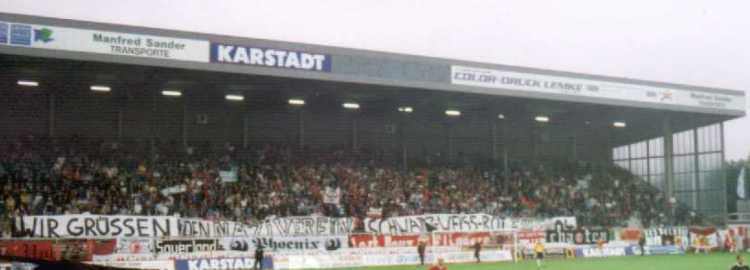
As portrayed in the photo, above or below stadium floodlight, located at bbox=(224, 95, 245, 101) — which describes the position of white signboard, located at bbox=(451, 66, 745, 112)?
above

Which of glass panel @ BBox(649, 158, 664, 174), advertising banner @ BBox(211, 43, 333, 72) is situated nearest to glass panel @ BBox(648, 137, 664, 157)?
glass panel @ BBox(649, 158, 664, 174)

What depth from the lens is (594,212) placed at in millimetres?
50844

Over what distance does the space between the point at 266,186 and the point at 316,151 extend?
6956 mm

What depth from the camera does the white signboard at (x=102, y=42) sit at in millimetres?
32438

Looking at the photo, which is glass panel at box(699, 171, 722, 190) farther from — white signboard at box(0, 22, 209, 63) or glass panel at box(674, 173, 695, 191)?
white signboard at box(0, 22, 209, 63)

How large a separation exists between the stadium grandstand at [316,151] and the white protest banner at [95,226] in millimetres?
59

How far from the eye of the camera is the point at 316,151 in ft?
161

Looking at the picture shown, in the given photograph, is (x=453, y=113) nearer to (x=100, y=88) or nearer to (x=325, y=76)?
(x=325, y=76)

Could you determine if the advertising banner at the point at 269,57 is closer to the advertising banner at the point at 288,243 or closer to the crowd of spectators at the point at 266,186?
the crowd of spectators at the point at 266,186

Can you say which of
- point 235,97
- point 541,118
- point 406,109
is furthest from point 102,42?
point 541,118

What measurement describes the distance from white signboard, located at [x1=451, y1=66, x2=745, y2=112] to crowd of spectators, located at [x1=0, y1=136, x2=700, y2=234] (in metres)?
7.13

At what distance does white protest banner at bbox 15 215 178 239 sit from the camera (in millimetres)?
31656

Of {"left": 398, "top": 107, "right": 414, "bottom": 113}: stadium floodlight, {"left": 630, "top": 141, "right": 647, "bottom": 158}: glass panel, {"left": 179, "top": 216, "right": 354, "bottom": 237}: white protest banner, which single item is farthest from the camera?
{"left": 630, "top": 141, "right": 647, "bottom": 158}: glass panel

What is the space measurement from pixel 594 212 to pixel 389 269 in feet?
63.8
